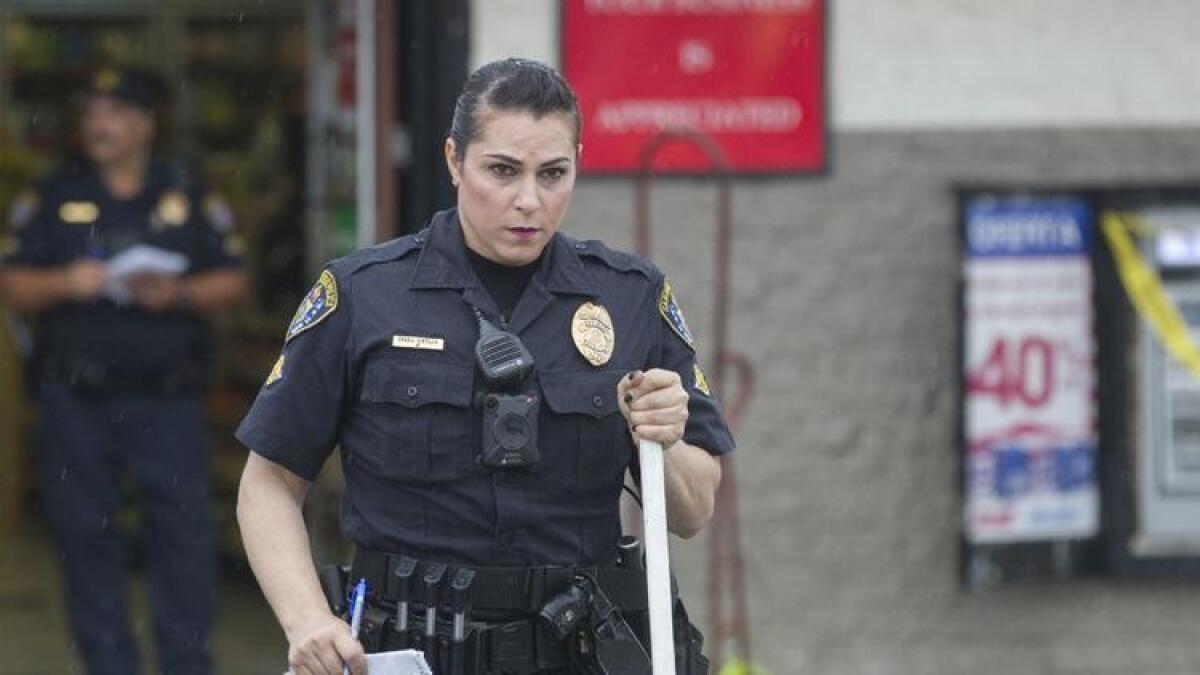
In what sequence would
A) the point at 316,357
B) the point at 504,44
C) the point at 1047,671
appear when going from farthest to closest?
1. the point at 1047,671
2. the point at 504,44
3. the point at 316,357

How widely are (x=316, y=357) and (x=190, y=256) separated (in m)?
3.42

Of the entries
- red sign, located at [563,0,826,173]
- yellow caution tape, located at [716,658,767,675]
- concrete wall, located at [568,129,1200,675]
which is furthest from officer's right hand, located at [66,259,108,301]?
yellow caution tape, located at [716,658,767,675]

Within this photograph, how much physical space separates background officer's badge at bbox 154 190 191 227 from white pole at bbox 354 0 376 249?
1.69ft

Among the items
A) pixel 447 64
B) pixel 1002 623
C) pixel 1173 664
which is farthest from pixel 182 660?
pixel 1173 664

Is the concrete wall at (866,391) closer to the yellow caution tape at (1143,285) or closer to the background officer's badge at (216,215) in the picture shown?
the yellow caution tape at (1143,285)

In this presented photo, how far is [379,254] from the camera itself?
13.2 feet

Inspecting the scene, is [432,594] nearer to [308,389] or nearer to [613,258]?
[308,389]

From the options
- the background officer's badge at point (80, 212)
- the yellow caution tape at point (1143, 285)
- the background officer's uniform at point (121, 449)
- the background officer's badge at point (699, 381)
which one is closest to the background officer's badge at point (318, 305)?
the background officer's badge at point (699, 381)

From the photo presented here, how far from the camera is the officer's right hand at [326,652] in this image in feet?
12.3

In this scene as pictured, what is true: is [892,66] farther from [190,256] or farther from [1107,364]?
[190,256]

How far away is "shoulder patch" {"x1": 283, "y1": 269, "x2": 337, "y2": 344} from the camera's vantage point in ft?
12.9

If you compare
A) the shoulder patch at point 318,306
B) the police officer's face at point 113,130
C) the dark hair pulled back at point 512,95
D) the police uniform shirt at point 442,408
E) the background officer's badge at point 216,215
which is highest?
the police officer's face at point 113,130

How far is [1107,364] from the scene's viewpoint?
7.13 m

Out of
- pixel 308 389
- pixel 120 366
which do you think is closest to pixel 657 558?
pixel 308 389
